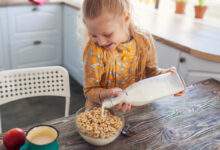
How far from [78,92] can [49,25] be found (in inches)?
28.2

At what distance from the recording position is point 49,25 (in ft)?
8.90

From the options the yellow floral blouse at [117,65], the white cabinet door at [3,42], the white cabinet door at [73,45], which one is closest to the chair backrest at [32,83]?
the yellow floral blouse at [117,65]

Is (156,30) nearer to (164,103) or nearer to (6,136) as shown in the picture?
(164,103)

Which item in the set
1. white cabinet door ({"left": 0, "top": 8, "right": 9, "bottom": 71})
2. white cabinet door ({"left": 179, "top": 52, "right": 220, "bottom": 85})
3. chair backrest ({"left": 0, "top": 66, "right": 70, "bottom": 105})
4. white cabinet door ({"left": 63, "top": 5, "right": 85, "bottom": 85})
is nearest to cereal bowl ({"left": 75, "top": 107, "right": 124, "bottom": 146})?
chair backrest ({"left": 0, "top": 66, "right": 70, "bottom": 105})

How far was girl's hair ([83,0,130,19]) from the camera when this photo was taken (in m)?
0.84

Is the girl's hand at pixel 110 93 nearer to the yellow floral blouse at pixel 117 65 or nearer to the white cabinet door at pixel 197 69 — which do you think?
the yellow floral blouse at pixel 117 65

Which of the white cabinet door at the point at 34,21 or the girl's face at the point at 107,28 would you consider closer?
the girl's face at the point at 107,28

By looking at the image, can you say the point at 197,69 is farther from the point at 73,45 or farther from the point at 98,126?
the point at 73,45

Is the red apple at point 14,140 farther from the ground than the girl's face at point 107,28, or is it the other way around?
the girl's face at point 107,28

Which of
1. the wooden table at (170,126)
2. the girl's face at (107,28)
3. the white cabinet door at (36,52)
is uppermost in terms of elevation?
the girl's face at (107,28)

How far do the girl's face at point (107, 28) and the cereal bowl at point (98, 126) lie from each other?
8.9 inches

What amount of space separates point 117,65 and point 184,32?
902mm

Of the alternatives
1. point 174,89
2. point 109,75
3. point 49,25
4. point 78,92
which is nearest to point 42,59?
point 49,25

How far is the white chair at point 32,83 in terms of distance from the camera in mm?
1086
